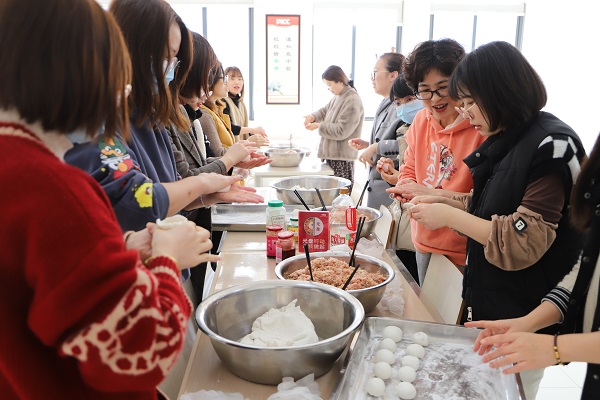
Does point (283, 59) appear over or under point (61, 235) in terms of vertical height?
over

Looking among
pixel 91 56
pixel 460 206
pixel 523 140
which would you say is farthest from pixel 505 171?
pixel 91 56

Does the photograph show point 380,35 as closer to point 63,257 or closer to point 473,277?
point 473,277

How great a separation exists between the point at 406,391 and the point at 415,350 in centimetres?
17

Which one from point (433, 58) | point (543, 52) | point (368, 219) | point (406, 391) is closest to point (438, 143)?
point (433, 58)

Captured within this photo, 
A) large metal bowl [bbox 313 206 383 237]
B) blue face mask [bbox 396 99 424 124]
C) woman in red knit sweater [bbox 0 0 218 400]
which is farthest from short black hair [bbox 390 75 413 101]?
woman in red knit sweater [bbox 0 0 218 400]

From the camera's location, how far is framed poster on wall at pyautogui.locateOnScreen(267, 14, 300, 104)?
286 inches

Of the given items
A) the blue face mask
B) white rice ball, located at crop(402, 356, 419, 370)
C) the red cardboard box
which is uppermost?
the blue face mask

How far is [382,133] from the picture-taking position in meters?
3.33

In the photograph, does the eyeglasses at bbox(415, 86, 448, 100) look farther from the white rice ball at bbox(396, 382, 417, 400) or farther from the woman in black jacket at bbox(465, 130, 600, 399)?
the white rice ball at bbox(396, 382, 417, 400)

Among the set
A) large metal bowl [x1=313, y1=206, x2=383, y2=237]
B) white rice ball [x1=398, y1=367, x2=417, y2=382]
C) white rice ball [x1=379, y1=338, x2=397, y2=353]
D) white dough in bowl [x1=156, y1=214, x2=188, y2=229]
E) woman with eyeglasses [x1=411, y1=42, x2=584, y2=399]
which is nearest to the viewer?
white dough in bowl [x1=156, y1=214, x2=188, y2=229]

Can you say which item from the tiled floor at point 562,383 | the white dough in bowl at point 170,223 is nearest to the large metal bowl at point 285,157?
the tiled floor at point 562,383

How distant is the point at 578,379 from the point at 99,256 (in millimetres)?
2802

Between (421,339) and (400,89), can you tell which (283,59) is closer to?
(400,89)

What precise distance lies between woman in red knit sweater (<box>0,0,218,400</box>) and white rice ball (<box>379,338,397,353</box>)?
0.73 metres
